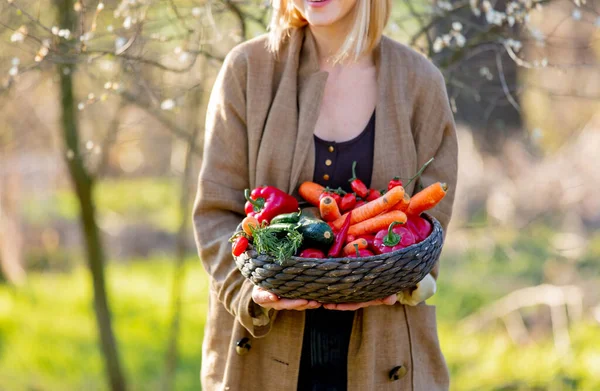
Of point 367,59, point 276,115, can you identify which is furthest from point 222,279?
point 367,59

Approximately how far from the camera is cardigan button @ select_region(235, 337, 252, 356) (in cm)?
256

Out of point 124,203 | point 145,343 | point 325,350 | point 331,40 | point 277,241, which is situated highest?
point 331,40

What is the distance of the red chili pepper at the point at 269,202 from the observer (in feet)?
7.54

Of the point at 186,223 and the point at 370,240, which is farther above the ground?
the point at 370,240

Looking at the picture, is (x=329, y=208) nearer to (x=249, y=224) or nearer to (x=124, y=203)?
(x=249, y=224)

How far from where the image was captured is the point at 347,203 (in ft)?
7.75

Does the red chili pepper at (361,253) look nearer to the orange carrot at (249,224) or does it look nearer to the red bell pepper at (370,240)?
the red bell pepper at (370,240)

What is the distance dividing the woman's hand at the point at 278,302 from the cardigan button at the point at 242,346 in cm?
31

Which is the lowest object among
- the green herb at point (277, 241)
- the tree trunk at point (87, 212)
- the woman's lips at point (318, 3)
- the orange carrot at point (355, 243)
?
the tree trunk at point (87, 212)

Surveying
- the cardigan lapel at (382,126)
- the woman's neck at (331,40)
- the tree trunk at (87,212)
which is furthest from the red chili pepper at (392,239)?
the tree trunk at (87,212)

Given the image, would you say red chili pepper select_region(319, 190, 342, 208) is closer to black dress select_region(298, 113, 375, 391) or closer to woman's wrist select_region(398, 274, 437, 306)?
black dress select_region(298, 113, 375, 391)

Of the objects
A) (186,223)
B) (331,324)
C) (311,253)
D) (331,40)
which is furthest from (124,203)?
(311,253)

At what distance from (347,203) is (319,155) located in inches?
11.0

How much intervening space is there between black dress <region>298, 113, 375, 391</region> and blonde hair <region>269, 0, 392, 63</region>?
0.28m
